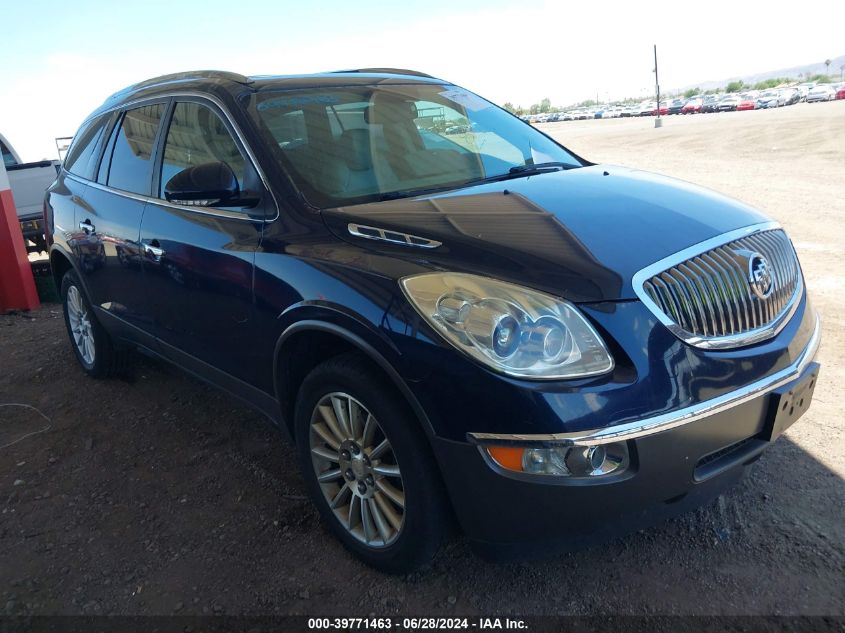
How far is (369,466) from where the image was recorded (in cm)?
266

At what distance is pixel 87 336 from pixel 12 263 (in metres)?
3.02

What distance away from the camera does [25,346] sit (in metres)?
6.38

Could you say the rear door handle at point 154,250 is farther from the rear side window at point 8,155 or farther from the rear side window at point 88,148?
the rear side window at point 8,155

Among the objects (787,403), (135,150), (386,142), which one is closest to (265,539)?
(386,142)

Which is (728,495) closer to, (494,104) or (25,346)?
(494,104)

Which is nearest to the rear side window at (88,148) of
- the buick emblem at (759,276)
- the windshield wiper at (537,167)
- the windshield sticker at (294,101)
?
the windshield sticker at (294,101)

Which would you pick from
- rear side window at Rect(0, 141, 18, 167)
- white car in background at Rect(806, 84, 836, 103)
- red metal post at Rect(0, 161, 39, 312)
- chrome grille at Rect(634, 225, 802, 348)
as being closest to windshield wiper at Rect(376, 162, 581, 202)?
chrome grille at Rect(634, 225, 802, 348)

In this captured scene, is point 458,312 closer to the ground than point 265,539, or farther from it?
farther from it

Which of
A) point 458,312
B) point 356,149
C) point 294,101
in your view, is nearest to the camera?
point 458,312

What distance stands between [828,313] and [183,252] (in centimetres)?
435

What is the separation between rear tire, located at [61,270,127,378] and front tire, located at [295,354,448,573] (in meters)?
2.65

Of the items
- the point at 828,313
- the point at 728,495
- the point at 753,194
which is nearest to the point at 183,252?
the point at 728,495

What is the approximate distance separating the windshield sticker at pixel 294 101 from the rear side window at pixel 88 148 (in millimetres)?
1851

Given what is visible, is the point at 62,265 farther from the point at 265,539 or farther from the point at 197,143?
the point at 265,539
